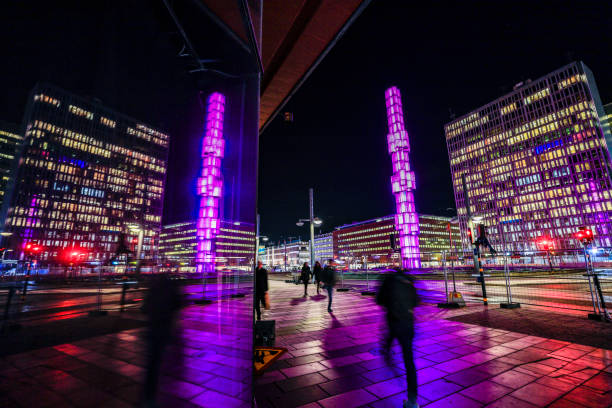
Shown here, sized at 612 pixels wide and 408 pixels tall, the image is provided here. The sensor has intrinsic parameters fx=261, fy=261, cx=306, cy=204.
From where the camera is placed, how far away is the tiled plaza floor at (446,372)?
9.97 ft

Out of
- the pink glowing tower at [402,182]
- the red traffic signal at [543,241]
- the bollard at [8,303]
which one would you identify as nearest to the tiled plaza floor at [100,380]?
the bollard at [8,303]

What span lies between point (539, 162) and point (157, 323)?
344 ft

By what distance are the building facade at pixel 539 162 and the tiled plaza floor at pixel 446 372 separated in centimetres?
8006

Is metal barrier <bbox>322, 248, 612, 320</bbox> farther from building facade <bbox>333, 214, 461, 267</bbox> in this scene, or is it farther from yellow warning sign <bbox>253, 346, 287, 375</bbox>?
building facade <bbox>333, 214, 461, 267</bbox>

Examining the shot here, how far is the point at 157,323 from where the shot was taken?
2.07 meters

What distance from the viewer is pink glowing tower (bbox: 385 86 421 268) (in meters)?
46.5

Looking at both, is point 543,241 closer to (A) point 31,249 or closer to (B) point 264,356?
(B) point 264,356

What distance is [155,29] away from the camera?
2.07 metres

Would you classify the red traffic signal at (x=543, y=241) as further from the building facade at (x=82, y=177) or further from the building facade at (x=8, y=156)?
the building facade at (x=8, y=156)

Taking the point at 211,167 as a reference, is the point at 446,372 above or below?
below

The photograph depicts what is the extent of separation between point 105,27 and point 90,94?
1.53ft

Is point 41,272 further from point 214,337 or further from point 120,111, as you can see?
point 214,337

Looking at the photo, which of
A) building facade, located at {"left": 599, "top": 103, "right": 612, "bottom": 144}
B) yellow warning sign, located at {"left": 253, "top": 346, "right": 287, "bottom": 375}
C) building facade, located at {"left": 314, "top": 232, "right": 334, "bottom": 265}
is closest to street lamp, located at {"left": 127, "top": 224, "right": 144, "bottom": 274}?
yellow warning sign, located at {"left": 253, "top": 346, "right": 287, "bottom": 375}

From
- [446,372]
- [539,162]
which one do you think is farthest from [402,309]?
[539,162]
